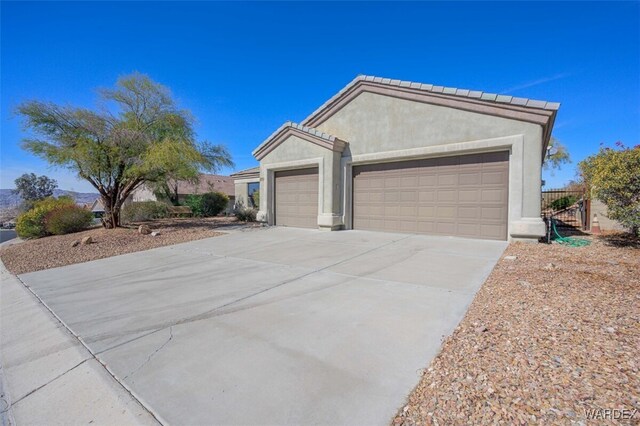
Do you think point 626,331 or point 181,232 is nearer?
point 626,331

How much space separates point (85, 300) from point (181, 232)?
7.72 meters

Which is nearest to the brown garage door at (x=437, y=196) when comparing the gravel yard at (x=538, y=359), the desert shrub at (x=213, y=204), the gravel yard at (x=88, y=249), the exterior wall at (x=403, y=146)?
the exterior wall at (x=403, y=146)

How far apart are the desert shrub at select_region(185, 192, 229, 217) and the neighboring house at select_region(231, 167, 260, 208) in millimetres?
1650

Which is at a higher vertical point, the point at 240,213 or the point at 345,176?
the point at 345,176

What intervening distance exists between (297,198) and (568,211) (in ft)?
44.9

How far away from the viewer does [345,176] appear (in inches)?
470

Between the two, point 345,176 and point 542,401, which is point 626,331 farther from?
point 345,176

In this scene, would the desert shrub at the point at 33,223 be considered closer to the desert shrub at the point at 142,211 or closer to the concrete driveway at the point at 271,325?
the desert shrub at the point at 142,211

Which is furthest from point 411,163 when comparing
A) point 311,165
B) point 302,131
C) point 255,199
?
point 255,199

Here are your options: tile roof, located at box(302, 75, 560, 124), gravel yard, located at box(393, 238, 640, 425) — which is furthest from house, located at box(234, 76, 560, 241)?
gravel yard, located at box(393, 238, 640, 425)

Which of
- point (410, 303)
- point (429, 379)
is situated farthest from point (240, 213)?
point (429, 379)

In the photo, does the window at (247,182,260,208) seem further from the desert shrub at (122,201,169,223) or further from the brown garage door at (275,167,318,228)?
the brown garage door at (275,167,318,228)

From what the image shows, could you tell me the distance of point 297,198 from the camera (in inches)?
519

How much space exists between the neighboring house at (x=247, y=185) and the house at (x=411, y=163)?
8826 mm
